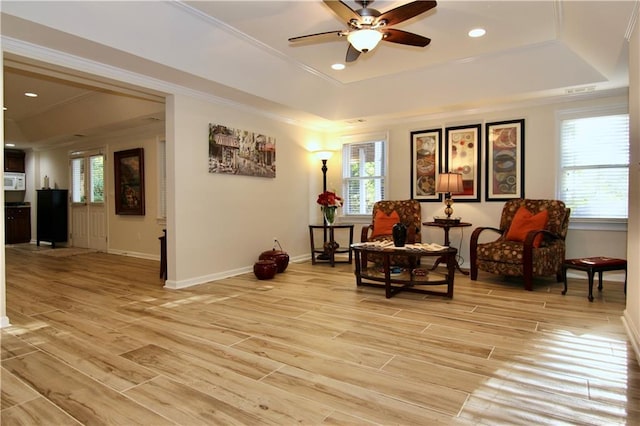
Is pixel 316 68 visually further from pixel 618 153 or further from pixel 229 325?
pixel 618 153

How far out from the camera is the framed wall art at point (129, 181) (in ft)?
22.9

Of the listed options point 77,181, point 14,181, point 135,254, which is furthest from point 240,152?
point 14,181

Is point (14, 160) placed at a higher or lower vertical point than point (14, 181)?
higher

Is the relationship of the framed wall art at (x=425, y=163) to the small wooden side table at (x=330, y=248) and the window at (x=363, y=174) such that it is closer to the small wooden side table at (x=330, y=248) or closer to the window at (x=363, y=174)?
the window at (x=363, y=174)

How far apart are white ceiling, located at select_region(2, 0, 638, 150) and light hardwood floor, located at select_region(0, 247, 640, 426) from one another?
240 cm


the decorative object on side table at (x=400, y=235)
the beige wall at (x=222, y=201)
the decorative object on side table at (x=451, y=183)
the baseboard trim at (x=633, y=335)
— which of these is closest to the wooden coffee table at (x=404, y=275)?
the decorative object on side table at (x=400, y=235)

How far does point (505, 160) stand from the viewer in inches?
213

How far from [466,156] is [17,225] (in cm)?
1033

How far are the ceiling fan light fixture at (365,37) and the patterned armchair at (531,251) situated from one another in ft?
9.11

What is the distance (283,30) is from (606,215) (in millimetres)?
4568

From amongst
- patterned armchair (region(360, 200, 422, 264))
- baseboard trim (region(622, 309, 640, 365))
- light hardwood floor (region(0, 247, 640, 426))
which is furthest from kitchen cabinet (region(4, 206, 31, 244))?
baseboard trim (region(622, 309, 640, 365))

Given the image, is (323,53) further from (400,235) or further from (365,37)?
(400,235)

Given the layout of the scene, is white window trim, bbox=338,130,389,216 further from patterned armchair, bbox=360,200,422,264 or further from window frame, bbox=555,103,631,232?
window frame, bbox=555,103,631,232

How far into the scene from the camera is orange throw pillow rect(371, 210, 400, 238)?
5.66 metres
